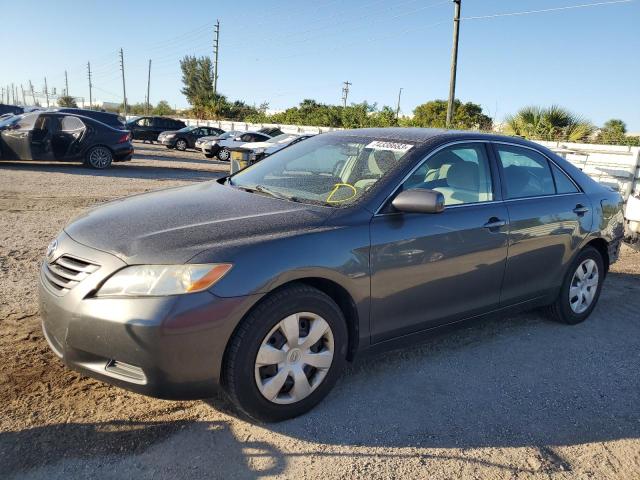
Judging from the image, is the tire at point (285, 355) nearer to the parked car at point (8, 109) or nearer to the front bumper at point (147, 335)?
the front bumper at point (147, 335)

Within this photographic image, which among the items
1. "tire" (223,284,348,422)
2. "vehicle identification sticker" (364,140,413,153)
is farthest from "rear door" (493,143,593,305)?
"tire" (223,284,348,422)

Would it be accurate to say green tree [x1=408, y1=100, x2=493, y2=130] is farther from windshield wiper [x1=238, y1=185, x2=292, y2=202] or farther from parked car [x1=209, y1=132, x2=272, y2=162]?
windshield wiper [x1=238, y1=185, x2=292, y2=202]

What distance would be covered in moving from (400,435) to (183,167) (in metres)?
15.5

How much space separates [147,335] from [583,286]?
3.91 metres

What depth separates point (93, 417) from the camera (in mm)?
2896

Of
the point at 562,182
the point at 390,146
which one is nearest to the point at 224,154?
the point at 562,182

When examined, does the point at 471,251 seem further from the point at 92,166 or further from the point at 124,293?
the point at 92,166

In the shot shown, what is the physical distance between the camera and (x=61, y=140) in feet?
45.5

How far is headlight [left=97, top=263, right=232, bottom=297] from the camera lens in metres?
2.58

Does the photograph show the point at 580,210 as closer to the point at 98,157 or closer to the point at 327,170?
the point at 327,170

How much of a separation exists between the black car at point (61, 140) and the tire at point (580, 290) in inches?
508

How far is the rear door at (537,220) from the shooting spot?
4070 millimetres

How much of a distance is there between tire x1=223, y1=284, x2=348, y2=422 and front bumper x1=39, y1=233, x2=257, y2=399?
9 centimetres

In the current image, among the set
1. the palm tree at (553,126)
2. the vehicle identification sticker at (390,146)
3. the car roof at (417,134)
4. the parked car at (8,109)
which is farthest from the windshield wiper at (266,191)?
the parked car at (8,109)
